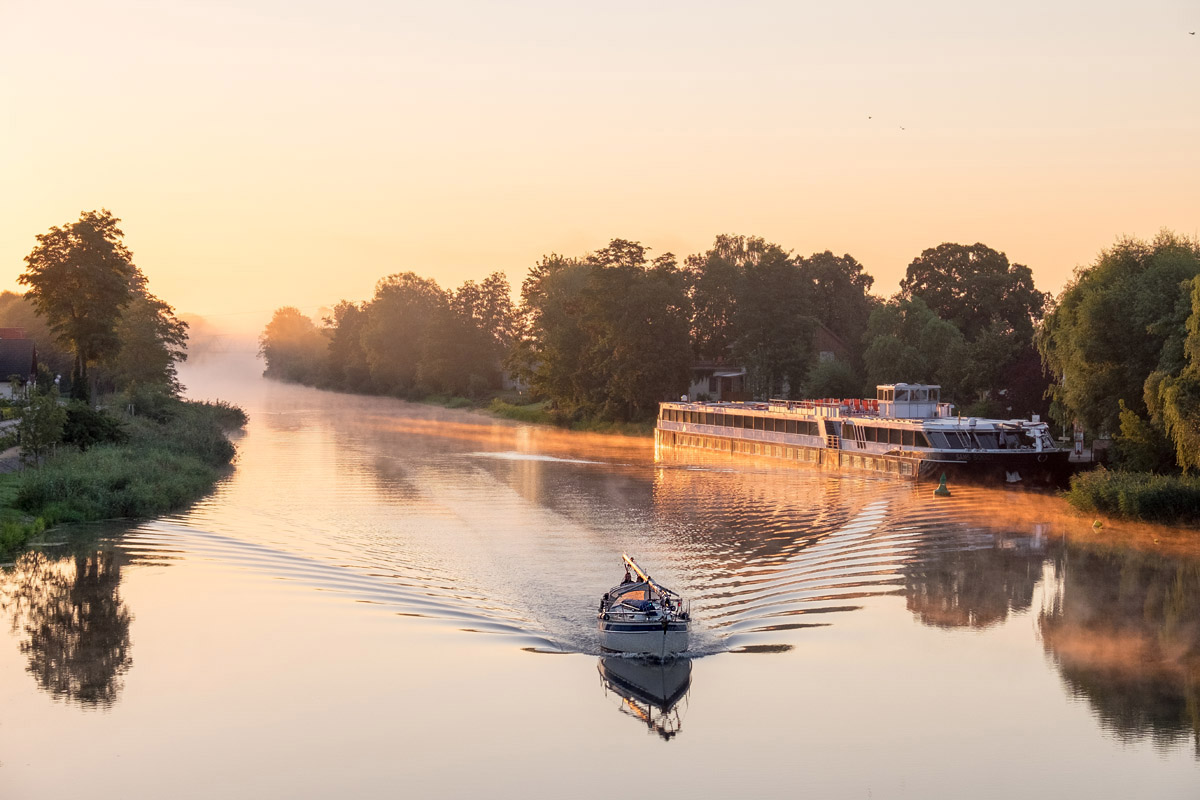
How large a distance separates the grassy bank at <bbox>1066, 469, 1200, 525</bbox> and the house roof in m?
80.2

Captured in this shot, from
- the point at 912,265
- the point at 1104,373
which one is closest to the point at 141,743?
the point at 1104,373

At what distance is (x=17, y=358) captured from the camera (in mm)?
93812

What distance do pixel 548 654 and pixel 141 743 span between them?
10.5 metres

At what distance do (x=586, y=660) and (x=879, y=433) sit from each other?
147ft

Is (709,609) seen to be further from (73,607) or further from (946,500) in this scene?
(946,500)

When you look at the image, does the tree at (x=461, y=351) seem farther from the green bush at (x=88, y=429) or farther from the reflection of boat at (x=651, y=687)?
the reflection of boat at (x=651, y=687)

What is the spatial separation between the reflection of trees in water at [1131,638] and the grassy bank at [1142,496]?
5691mm

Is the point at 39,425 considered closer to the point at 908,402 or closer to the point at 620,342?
the point at 908,402

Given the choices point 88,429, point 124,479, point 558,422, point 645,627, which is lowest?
point 645,627

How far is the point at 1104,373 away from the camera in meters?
57.2

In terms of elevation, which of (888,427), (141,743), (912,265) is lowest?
(141,743)

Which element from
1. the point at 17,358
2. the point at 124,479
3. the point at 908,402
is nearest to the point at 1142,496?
the point at 908,402

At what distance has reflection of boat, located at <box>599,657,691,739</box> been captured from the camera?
1029 inches

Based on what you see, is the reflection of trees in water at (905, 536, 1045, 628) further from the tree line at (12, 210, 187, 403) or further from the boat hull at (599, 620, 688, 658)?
the tree line at (12, 210, 187, 403)
